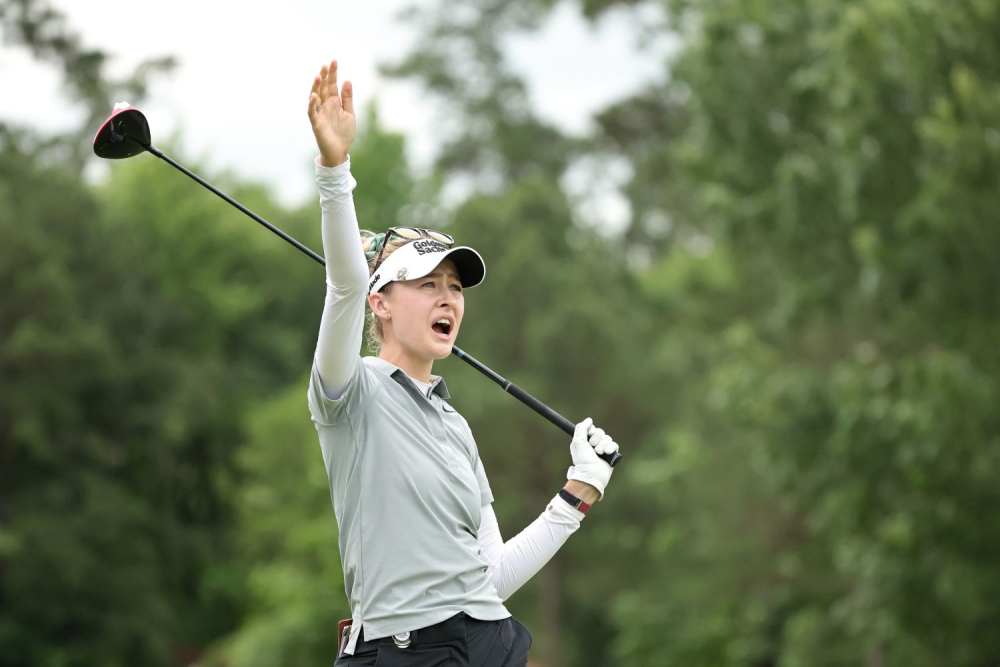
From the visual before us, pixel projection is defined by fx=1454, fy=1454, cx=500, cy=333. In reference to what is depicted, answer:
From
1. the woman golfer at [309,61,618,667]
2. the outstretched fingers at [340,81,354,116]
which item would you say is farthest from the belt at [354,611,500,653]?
the outstretched fingers at [340,81,354,116]

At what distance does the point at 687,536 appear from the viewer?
1042 inches

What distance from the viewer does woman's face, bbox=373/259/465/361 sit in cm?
343

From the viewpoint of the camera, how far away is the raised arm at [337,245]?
3088 mm

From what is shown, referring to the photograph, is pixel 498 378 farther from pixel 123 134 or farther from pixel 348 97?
pixel 123 134

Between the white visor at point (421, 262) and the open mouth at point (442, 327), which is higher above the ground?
the white visor at point (421, 262)

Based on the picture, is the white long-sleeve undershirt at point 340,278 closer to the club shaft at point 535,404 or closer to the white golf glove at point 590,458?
the club shaft at point 535,404

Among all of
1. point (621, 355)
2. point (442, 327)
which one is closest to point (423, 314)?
point (442, 327)

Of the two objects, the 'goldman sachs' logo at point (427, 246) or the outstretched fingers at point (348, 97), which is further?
the 'goldman sachs' logo at point (427, 246)

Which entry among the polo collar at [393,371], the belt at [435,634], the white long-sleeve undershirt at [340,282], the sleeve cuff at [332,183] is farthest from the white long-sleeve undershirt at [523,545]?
the sleeve cuff at [332,183]

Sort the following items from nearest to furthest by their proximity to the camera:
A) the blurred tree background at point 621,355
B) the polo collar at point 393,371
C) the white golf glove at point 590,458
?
the polo collar at point 393,371
the white golf glove at point 590,458
the blurred tree background at point 621,355

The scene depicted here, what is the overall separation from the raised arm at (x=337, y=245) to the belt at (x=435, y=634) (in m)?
0.54

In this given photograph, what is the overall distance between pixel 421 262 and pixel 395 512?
606 millimetres

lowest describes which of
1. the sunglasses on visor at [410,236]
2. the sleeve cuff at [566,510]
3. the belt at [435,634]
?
the belt at [435,634]

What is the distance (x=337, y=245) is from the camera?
3082mm
